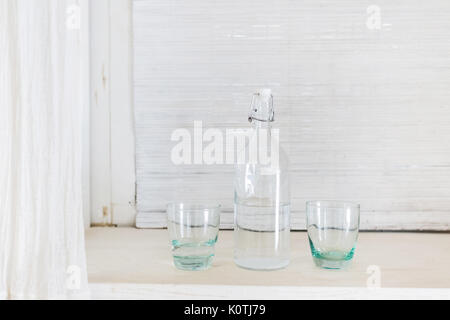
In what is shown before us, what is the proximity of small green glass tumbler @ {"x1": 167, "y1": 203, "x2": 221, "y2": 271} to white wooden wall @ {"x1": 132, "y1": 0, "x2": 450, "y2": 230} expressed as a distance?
31cm

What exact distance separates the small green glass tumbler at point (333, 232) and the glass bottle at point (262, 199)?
6 cm

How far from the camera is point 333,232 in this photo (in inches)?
31.6

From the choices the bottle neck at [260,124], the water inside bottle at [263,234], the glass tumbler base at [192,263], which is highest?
the bottle neck at [260,124]

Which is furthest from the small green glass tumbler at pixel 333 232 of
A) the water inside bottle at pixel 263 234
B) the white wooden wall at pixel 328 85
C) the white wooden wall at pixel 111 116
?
the white wooden wall at pixel 111 116

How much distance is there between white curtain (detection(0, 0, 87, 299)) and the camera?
0.66 m

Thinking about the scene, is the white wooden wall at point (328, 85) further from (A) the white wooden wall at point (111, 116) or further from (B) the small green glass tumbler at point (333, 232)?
(B) the small green glass tumbler at point (333, 232)

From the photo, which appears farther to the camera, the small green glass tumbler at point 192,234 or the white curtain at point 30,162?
the small green glass tumbler at point 192,234

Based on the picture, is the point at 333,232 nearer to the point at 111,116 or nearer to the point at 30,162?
the point at 30,162

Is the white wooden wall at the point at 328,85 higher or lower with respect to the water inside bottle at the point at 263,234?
higher

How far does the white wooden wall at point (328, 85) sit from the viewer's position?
1.09m

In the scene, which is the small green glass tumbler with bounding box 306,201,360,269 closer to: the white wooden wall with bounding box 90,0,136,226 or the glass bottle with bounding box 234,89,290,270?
the glass bottle with bounding box 234,89,290,270

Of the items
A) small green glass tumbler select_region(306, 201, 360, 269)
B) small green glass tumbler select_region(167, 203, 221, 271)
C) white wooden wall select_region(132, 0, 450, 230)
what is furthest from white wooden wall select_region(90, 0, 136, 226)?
small green glass tumbler select_region(306, 201, 360, 269)

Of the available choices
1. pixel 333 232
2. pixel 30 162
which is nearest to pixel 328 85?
pixel 333 232
